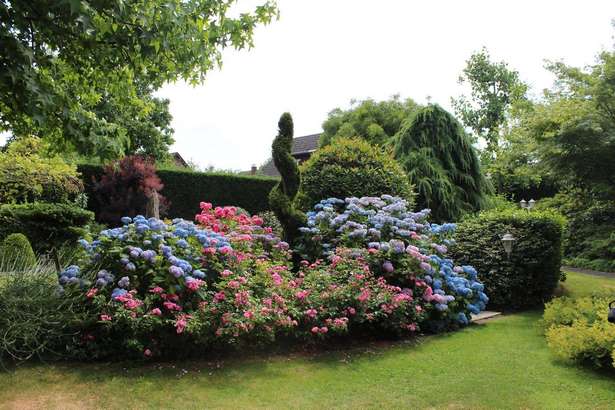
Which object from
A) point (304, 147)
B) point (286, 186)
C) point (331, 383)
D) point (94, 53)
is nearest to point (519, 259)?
point (286, 186)

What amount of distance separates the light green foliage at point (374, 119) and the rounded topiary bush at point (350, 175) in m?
7.76

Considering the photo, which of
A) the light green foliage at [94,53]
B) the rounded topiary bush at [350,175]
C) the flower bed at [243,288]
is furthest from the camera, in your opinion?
the rounded topiary bush at [350,175]

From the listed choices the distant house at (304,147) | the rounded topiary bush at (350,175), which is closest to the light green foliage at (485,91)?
the distant house at (304,147)

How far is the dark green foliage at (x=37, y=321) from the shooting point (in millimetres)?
4758

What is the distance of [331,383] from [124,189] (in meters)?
10.5

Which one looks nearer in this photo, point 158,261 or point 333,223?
point 158,261

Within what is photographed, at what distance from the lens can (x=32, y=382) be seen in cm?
431

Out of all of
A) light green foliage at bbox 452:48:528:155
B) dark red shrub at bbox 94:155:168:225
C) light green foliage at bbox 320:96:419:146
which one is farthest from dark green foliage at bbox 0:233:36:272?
light green foliage at bbox 452:48:528:155

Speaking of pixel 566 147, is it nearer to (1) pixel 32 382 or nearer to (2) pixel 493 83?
(1) pixel 32 382

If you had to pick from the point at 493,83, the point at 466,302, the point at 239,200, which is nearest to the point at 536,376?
the point at 466,302

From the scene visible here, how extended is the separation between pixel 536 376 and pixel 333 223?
149 inches

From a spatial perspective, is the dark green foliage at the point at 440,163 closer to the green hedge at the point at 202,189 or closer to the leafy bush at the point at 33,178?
the green hedge at the point at 202,189

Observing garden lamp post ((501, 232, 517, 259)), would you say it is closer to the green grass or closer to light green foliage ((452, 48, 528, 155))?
the green grass

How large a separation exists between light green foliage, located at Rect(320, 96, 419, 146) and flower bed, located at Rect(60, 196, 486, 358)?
36.0 feet
